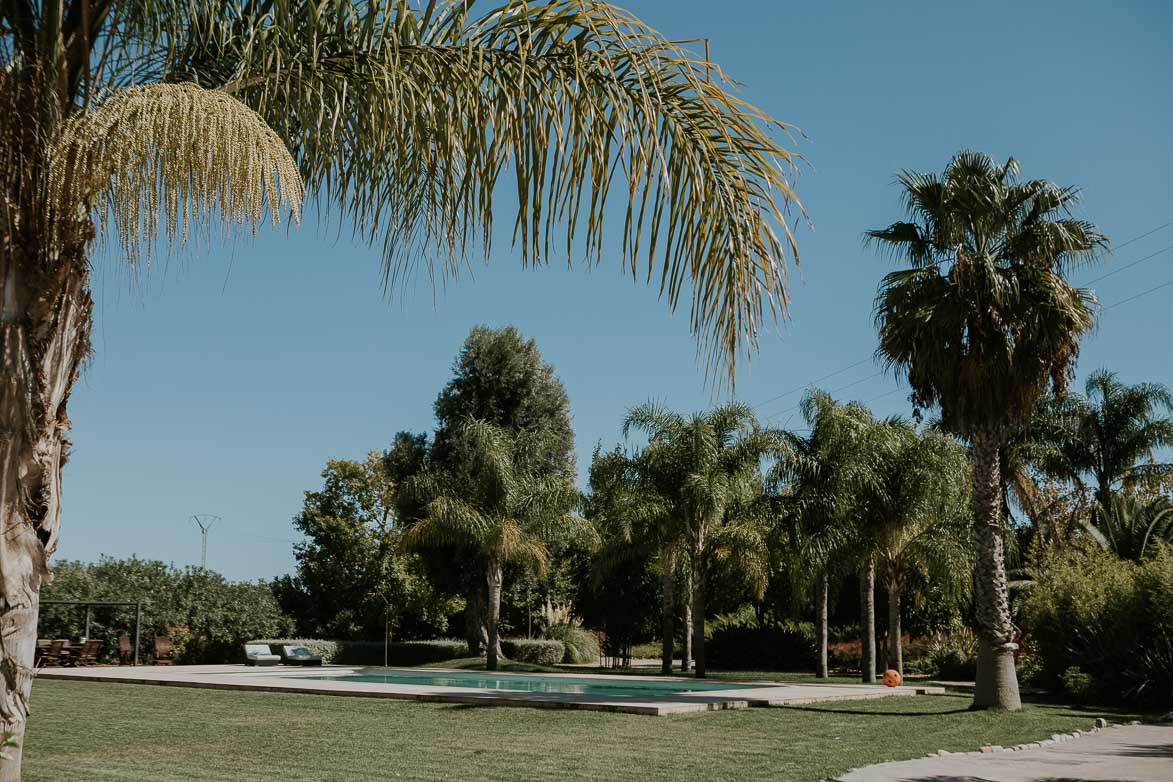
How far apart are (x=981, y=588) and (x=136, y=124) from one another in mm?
14854

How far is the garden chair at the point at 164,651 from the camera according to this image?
2630 centimetres

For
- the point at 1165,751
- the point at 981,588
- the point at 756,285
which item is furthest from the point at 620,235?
the point at 981,588

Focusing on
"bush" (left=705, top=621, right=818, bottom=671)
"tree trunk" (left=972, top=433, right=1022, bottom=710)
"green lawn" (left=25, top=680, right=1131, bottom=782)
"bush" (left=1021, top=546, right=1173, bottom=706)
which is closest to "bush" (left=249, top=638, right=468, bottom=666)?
"bush" (left=705, top=621, right=818, bottom=671)

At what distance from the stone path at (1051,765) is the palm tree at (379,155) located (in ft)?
19.1

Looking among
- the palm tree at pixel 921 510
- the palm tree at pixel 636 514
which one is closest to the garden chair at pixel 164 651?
the palm tree at pixel 636 514

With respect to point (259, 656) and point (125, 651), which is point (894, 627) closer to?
point (259, 656)

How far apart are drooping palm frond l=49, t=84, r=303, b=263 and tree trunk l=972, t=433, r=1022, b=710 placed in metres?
14.0

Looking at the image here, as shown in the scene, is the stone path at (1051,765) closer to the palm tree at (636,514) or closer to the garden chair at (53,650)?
the palm tree at (636,514)

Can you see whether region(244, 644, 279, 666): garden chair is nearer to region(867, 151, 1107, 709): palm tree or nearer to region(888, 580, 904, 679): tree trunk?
region(888, 580, 904, 679): tree trunk

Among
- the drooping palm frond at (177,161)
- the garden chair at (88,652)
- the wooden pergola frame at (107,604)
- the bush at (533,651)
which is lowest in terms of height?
the bush at (533,651)

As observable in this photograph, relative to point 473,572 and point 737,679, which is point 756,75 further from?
point 473,572

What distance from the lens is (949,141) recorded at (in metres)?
15.8

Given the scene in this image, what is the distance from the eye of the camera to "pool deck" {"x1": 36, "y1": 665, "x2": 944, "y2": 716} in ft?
47.0

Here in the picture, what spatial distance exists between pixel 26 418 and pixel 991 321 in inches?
547
